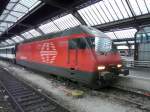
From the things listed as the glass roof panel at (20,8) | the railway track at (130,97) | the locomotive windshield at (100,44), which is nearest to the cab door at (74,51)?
the locomotive windshield at (100,44)

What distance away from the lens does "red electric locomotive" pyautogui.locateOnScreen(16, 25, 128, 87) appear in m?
9.33

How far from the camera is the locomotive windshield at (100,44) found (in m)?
9.58

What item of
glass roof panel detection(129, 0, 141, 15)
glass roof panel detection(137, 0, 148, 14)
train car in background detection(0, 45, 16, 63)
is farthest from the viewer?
train car in background detection(0, 45, 16, 63)

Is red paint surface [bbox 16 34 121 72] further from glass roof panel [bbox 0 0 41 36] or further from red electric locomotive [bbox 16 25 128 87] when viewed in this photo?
glass roof panel [bbox 0 0 41 36]

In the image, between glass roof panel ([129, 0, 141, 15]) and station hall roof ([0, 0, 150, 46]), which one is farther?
station hall roof ([0, 0, 150, 46])

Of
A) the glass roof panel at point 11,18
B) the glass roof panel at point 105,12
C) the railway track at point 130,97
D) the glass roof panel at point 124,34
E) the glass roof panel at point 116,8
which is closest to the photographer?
the railway track at point 130,97

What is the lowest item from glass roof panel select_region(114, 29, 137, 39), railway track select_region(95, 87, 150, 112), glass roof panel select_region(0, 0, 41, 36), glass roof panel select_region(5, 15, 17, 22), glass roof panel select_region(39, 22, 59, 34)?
railway track select_region(95, 87, 150, 112)

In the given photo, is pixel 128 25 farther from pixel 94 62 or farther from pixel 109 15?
pixel 94 62

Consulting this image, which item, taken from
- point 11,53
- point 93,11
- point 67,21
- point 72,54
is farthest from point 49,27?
point 72,54

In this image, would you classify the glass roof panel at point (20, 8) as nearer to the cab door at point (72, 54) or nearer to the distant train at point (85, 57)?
the distant train at point (85, 57)

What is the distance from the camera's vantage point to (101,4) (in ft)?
85.5

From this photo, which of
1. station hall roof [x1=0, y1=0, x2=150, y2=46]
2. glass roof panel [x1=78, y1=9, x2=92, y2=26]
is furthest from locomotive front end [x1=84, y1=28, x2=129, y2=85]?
glass roof panel [x1=78, y1=9, x2=92, y2=26]

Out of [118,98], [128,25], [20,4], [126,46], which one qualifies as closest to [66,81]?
[118,98]

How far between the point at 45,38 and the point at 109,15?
48.5 feet
